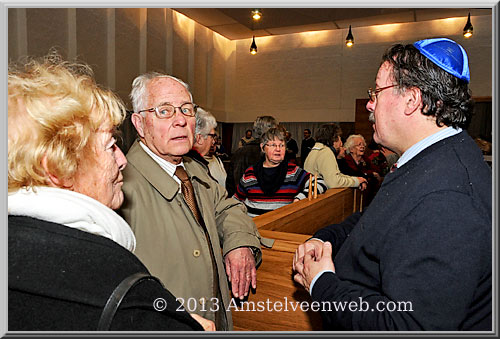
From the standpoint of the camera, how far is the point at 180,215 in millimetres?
1390

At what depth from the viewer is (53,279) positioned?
672mm

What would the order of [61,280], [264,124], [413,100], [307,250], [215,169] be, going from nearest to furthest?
[61,280]
[413,100]
[307,250]
[264,124]
[215,169]

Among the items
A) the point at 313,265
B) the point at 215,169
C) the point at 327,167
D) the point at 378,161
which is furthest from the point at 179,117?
the point at 378,161

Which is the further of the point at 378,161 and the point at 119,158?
the point at 378,161

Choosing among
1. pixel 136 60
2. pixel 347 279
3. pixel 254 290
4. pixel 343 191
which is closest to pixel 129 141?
pixel 136 60

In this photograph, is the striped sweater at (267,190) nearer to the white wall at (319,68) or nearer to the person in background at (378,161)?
the person in background at (378,161)

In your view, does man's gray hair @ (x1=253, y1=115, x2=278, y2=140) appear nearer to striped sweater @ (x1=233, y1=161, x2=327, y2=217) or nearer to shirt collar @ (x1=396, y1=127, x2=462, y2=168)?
striped sweater @ (x1=233, y1=161, x2=327, y2=217)

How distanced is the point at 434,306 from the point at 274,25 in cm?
1114

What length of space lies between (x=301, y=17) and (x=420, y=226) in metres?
10.2

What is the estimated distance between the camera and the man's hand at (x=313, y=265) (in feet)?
3.85

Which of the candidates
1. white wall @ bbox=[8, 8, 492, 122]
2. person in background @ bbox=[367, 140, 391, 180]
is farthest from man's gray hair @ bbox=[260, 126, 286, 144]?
white wall @ bbox=[8, 8, 492, 122]

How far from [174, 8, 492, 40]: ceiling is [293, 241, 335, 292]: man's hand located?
8.34 m

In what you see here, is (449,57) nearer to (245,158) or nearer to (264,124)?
(264,124)

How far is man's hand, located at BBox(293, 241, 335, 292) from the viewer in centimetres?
117
